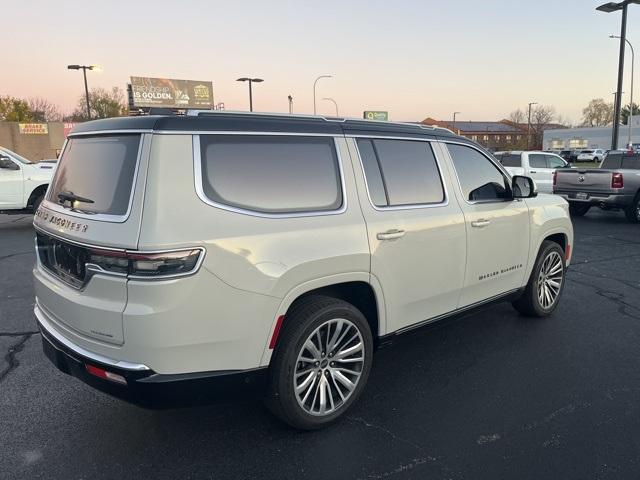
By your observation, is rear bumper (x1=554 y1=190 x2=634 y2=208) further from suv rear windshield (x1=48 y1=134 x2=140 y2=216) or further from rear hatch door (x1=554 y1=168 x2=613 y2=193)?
suv rear windshield (x1=48 y1=134 x2=140 y2=216)

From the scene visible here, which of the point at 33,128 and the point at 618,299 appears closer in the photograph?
the point at 618,299

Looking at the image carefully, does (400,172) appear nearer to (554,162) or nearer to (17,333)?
(17,333)

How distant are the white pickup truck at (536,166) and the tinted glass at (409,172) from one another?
13071mm

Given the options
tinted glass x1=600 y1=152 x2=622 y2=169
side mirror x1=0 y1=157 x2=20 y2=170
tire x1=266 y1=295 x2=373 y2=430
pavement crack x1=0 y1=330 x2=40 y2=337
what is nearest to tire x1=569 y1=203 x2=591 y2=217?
tinted glass x1=600 y1=152 x2=622 y2=169

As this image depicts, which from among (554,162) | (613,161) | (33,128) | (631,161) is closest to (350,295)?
(631,161)

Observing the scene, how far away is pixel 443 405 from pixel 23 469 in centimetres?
257

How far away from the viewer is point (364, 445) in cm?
298

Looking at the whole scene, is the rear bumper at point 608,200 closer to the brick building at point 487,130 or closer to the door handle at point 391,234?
the door handle at point 391,234

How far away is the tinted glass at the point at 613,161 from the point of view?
12850 mm

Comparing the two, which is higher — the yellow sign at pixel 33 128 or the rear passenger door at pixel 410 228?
the yellow sign at pixel 33 128

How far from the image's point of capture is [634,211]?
12062mm

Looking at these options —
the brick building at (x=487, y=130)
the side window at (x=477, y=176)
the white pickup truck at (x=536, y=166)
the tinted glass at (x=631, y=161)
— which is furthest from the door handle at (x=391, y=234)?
the brick building at (x=487, y=130)

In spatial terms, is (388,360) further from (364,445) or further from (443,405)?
(364,445)

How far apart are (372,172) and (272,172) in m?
0.80
